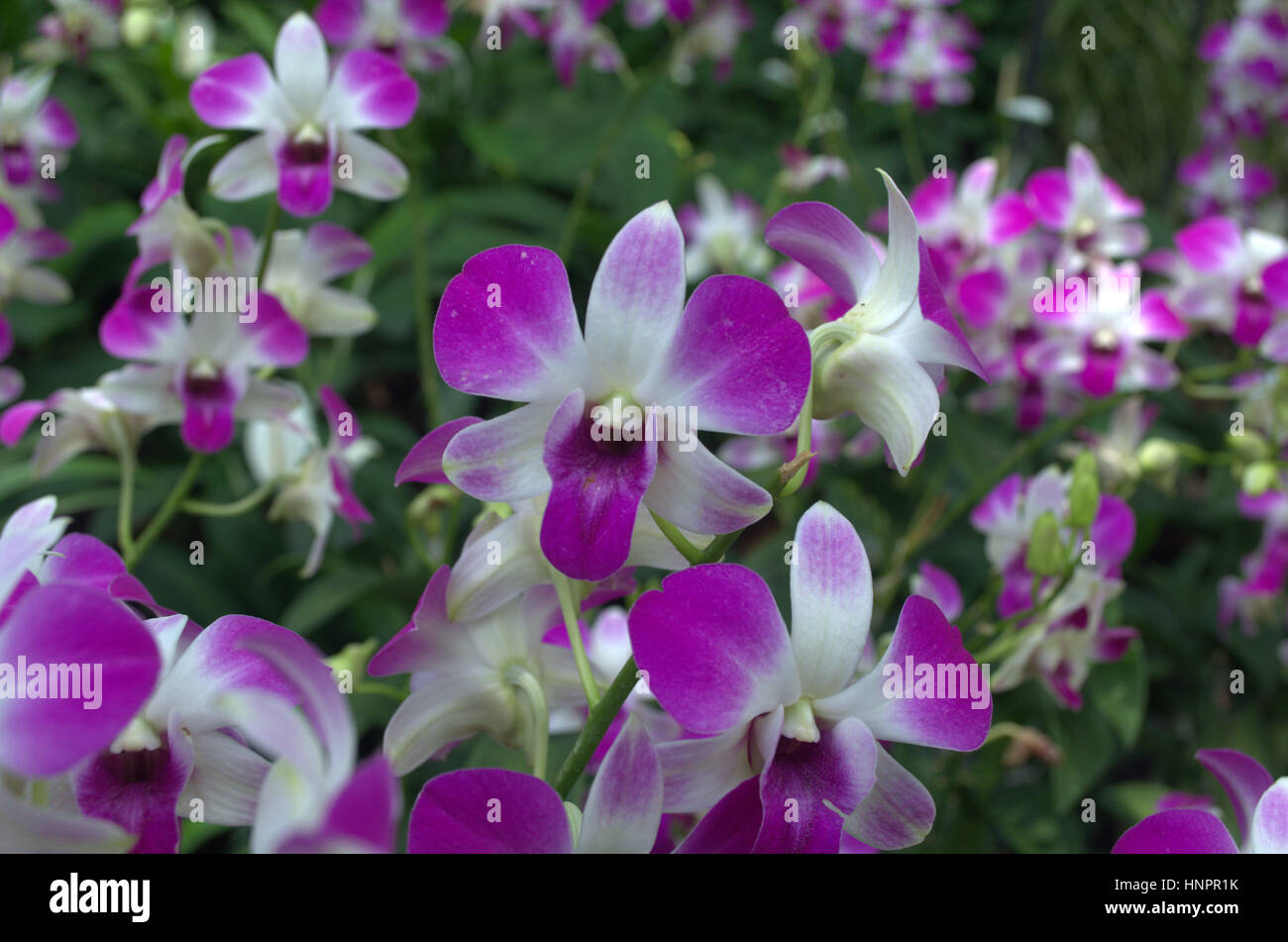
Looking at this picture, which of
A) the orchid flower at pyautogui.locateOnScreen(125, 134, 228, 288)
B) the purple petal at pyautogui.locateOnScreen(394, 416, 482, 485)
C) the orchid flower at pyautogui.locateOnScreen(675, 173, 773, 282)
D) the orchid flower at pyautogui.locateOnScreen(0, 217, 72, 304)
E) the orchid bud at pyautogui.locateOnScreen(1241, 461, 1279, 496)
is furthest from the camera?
the orchid flower at pyautogui.locateOnScreen(675, 173, 773, 282)

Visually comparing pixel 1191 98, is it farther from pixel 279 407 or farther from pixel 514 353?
pixel 514 353

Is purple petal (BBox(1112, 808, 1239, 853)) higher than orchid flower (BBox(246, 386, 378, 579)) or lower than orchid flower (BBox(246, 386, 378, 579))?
lower

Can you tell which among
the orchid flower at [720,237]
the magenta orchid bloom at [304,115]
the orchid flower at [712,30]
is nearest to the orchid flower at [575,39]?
the orchid flower at [712,30]

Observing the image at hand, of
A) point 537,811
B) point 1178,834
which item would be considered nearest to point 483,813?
point 537,811

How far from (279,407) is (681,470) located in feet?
1.58

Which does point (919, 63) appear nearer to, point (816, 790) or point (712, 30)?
point (712, 30)

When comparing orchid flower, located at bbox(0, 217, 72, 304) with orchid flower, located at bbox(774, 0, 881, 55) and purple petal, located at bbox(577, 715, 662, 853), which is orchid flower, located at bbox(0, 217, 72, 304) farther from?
orchid flower, located at bbox(774, 0, 881, 55)

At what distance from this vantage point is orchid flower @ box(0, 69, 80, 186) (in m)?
1.20

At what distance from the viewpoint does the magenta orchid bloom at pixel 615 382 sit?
1.33ft

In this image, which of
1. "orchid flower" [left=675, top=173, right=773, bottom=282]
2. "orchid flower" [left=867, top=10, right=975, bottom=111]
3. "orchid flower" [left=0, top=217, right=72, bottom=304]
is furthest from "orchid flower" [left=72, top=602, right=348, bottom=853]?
"orchid flower" [left=867, top=10, right=975, bottom=111]

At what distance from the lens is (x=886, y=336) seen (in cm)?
47

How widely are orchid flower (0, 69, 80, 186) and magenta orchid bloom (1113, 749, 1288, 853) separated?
1285 mm

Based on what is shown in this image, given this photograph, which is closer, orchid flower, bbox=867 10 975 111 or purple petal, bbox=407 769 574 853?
purple petal, bbox=407 769 574 853

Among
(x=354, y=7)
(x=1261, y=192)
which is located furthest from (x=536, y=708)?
(x=1261, y=192)
